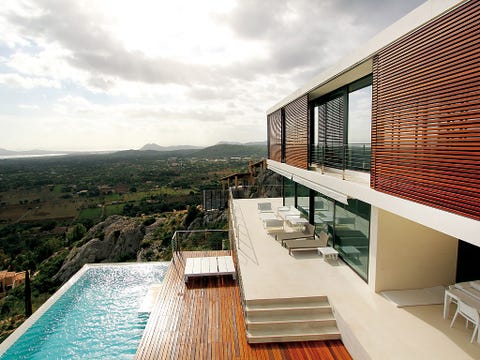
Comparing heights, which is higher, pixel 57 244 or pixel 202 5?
pixel 202 5

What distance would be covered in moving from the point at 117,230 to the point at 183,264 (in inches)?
1608

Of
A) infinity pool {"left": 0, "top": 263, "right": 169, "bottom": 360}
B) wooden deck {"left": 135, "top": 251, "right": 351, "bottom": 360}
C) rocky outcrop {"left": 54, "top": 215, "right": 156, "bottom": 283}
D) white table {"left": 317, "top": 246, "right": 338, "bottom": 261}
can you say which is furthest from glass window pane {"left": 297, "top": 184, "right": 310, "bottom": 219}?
rocky outcrop {"left": 54, "top": 215, "right": 156, "bottom": 283}

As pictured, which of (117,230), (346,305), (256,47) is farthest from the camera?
(117,230)

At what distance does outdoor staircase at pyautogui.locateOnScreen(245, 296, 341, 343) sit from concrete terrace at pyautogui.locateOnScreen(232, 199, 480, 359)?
0.64 feet

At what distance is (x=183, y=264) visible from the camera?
39.1ft

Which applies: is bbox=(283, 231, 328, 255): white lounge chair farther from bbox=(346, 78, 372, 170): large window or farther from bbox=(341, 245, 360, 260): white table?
bbox=(346, 78, 372, 170): large window

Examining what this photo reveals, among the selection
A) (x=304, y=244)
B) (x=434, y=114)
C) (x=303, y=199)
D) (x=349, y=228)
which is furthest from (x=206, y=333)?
(x=303, y=199)

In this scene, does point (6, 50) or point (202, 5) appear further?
point (6, 50)

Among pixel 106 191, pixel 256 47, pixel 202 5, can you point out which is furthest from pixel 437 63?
pixel 106 191

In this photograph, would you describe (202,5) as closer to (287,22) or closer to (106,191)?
(287,22)

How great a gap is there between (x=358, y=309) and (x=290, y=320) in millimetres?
1690

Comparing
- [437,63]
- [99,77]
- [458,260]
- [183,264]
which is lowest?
[183,264]

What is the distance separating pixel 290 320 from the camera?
24.0ft

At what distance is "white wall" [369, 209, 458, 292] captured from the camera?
7.78m
